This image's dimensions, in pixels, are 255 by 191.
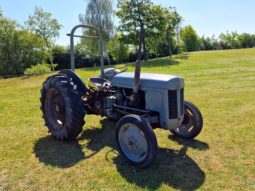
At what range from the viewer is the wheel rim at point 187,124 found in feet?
14.0

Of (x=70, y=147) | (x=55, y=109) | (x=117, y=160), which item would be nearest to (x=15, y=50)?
(x=55, y=109)

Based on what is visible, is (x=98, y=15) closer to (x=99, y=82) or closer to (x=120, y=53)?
(x=120, y=53)

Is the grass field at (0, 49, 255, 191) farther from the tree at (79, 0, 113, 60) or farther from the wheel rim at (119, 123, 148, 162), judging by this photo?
the tree at (79, 0, 113, 60)

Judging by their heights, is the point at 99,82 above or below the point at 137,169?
above

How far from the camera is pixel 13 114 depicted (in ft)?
21.8

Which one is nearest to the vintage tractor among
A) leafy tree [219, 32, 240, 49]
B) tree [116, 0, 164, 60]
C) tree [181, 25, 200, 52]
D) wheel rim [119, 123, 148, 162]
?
wheel rim [119, 123, 148, 162]

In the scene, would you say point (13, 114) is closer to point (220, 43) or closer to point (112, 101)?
point (112, 101)

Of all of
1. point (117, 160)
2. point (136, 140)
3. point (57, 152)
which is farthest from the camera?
point (57, 152)

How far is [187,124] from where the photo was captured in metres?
4.39

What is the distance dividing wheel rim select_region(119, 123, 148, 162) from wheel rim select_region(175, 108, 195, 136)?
1137 mm

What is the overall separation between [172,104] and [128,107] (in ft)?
2.63

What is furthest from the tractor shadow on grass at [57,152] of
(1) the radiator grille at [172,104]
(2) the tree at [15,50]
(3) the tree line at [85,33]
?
(2) the tree at [15,50]

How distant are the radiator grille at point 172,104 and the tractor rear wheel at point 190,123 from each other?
2.20 ft

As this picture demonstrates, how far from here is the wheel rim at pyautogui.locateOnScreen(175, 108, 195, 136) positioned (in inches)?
169
